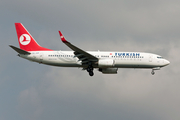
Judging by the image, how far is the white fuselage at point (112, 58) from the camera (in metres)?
55.2

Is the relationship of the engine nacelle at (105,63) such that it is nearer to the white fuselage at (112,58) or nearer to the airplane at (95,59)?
the airplane at (95,59)

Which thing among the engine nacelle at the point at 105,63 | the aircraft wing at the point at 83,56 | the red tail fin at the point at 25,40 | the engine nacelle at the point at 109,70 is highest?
the red tail fin at the point at 25,40

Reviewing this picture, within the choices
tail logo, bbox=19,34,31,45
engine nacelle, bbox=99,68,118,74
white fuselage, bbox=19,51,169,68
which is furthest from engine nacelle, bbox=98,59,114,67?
tail logo, bbox=19,34,31,45

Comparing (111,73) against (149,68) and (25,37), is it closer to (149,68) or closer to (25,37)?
(149,68)

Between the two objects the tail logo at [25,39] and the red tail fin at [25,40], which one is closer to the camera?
the red tail fin at [25,40]

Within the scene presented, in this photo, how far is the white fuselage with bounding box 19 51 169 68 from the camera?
2173 inches

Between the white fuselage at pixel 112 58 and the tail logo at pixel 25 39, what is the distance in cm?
394

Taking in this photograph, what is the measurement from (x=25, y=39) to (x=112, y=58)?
1661 centimetres

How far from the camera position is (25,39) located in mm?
59906

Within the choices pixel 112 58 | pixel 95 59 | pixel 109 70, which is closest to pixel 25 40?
pixel 95 59

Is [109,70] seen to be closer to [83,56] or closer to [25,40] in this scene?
[83,56]

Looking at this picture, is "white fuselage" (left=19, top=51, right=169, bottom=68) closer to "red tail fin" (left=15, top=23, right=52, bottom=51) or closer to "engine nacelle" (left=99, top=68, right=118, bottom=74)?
"red tail fin" (left=15, top=23, right=52, bottom=51)

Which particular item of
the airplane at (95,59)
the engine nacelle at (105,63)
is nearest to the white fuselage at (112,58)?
the airplane at (95,59)

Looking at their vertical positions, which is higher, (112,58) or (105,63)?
(112,58)
